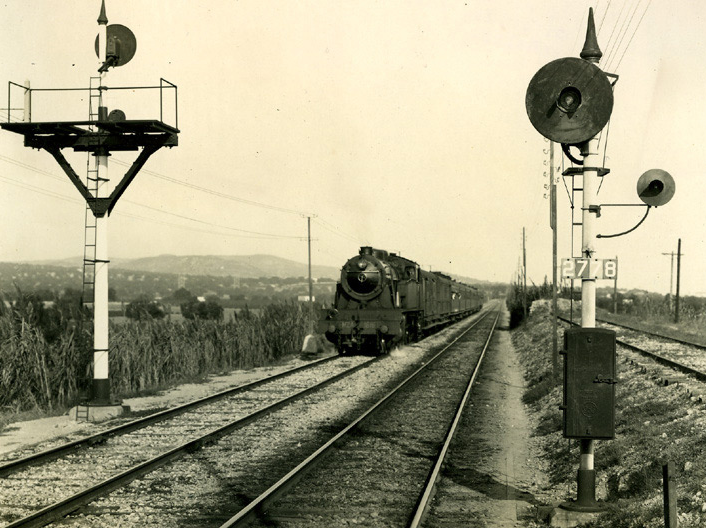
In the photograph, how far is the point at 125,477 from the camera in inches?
327

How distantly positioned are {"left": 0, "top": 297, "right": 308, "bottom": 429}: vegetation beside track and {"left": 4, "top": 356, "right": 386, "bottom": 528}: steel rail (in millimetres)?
4587

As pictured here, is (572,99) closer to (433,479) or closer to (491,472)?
(433,479)

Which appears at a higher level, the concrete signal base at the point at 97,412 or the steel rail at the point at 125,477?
the steel rail at the point at 125,477

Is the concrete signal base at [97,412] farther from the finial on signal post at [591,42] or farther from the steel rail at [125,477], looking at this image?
the finial on signal post at [591,42]

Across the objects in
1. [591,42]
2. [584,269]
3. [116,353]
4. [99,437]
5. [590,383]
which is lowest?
[99,437]

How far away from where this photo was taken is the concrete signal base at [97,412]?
1292 cm

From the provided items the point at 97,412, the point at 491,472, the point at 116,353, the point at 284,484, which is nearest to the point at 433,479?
the point at 491,472

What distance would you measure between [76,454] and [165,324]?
11.9m

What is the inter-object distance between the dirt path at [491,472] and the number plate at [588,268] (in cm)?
238

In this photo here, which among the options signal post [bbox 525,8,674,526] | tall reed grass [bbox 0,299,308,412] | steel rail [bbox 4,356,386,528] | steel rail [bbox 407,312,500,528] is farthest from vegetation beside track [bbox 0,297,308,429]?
signal post [bbox 525,8,674,526]

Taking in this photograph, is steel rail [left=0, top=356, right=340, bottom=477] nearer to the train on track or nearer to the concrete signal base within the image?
the concrete signal base

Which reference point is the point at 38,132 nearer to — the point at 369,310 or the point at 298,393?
the point at 298,393

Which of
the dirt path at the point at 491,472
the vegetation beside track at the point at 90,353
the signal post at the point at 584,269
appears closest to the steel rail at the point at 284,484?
the dirt path at the point at 491,472

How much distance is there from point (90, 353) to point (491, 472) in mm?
9766
